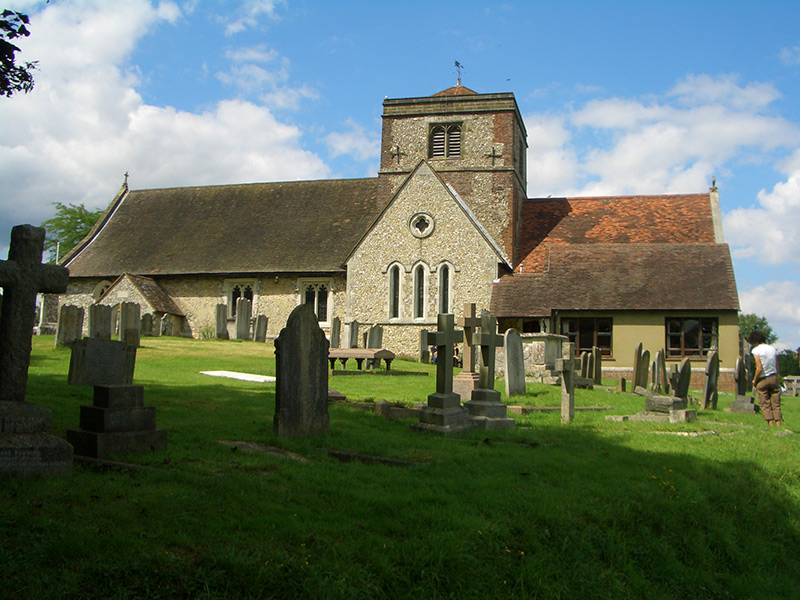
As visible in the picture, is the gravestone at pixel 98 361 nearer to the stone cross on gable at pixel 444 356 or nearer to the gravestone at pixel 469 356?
the stone cross on gable at pixel 444 356

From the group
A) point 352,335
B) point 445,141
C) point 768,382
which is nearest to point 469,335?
point 768,382

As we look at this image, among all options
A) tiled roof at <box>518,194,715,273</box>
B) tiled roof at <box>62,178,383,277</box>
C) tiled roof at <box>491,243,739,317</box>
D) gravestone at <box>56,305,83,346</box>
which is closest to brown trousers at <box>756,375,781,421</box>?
tiled roof at <box>491,243,739,317</box>

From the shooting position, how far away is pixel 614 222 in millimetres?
28703

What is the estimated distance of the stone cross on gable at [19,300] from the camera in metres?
5.36

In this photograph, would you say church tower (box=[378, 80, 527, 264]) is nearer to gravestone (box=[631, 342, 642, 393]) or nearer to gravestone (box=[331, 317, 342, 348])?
gravestone (box=[331, 317, 342, 348])

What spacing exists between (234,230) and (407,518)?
91.9ft

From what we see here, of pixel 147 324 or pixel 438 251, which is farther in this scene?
pixel 147 324

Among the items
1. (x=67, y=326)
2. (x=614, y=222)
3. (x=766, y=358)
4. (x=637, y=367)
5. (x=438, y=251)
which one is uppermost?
(x=614, y=222)

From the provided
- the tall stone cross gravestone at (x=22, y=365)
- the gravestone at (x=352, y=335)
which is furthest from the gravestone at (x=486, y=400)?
the gravestone at (x=352, y=335)

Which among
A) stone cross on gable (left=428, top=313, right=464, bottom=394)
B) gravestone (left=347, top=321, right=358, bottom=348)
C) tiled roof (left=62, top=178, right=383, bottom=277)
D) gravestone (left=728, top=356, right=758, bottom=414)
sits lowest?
gravestone (left=728, top=356, right=758, bottom=414)

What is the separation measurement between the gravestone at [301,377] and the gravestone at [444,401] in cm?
146

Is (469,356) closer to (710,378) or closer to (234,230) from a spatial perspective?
(710,378)

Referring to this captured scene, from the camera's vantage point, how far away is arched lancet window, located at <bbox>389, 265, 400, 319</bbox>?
26391 mm

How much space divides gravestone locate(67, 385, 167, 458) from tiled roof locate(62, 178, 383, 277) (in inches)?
839
